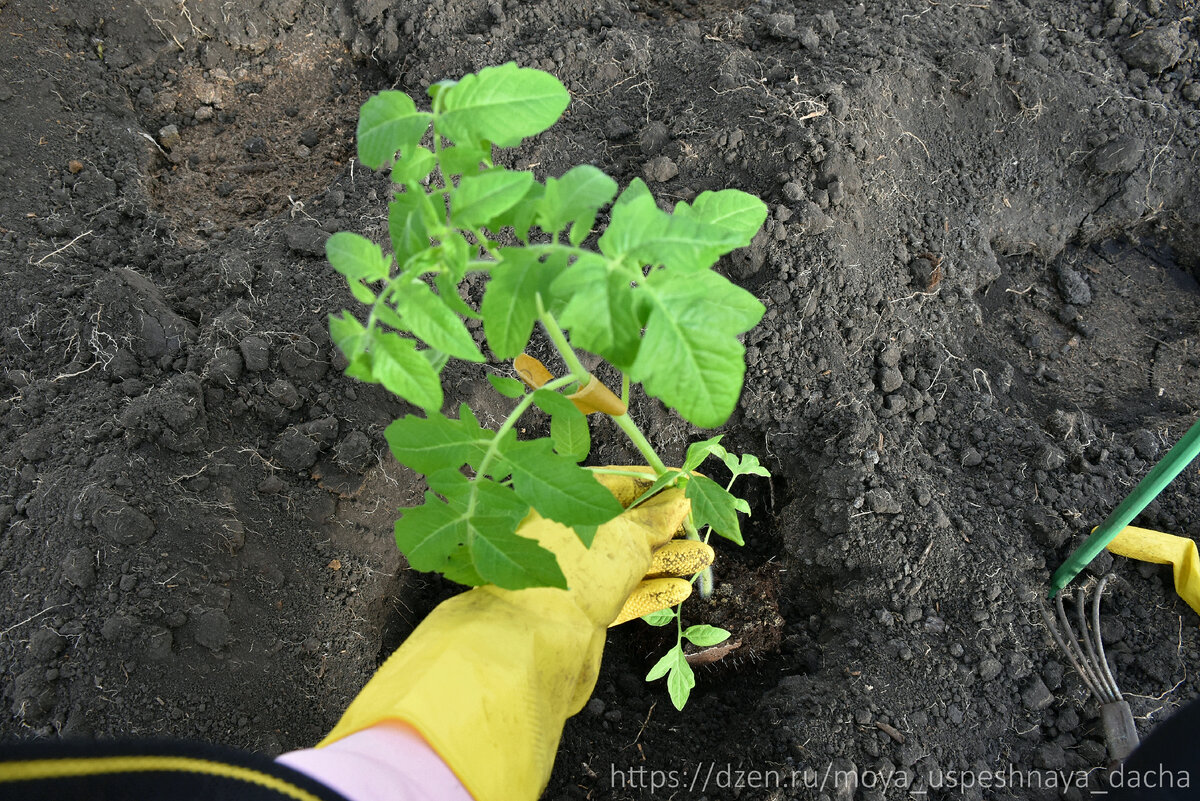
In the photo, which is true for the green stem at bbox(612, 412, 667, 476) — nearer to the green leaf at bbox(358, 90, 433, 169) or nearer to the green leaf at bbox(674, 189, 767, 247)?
the green leaf at bbox(674, 189, 767, 247)

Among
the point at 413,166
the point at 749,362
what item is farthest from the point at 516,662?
the point at 749,362

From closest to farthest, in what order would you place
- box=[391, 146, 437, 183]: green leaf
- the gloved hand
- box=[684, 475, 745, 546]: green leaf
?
box=[391, 146, 437, 183]: green leaf
the gloved hand
box=[684, 475, 745, 546]: green leaf

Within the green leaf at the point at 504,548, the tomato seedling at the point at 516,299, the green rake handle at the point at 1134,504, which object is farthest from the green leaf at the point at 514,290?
the green rake handle at the point at 1134,504

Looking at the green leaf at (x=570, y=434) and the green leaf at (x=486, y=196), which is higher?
the green leaf at (x=486, y=196)

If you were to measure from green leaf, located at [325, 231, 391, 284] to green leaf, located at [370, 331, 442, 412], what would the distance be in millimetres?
146

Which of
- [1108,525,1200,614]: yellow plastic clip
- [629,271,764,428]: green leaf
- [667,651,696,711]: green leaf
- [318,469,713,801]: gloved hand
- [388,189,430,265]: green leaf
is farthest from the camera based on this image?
[1108,525,1200,614]: yellow plastic clip

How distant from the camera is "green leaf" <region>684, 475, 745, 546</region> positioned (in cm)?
166

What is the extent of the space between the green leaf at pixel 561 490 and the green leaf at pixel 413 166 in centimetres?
50

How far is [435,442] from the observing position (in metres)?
1.31

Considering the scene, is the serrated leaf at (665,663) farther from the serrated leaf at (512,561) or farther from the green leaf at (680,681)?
the serrated leaf at (512,561)

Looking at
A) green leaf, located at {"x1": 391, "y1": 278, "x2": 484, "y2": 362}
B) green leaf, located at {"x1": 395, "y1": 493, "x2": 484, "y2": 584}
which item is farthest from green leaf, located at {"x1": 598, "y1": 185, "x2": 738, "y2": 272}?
green leaf, located at {"x1": 395, "y1": 493, "x2": 484, "y2": 584}

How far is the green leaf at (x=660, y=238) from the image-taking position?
969 mm

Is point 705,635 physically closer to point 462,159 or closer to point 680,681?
point 680,681

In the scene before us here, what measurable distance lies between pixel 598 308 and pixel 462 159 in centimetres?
36
